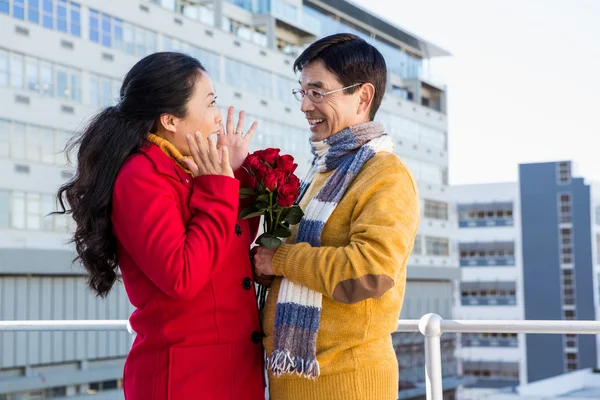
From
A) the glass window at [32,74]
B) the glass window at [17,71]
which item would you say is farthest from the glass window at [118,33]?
the glass window at [17,71]

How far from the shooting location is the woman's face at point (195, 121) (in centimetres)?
243

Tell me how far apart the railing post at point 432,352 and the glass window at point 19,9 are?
1134 inches

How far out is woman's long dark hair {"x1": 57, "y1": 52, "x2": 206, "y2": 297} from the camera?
2.33 metres

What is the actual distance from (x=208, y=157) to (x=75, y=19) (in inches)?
1228

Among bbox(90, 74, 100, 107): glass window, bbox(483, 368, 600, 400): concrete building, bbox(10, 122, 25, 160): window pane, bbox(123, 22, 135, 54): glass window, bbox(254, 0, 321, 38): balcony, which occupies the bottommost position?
bbox(483, 368, 600, 400): concrete building

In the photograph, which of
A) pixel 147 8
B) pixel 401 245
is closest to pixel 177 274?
pixel 401 245

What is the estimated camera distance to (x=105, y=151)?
7.73 feet

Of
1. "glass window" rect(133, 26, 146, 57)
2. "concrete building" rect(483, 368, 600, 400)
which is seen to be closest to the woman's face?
"glass window" rect(133, 26, 146, 57)

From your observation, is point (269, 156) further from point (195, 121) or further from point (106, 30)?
point (106, 30)

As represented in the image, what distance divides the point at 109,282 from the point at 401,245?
32.2 inches

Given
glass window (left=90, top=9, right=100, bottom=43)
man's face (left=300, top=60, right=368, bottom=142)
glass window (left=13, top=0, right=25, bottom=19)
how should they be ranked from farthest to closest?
1. glass window (left=90, top=9, right=100, bottom=43)
2. glass window (left=13, top=0, right=25, bottom=19)
3. man's face (left=300, top=60, right=368, bottom=142)

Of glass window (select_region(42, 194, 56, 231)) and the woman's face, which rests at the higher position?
glass window (select_region(42, 194, 56, 231))

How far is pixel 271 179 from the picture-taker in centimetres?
247

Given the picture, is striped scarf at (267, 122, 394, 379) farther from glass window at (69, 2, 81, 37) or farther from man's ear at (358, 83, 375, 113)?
glass window at (69, 2, 81, 37)
